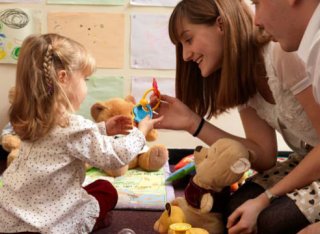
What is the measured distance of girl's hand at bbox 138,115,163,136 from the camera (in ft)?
4.07

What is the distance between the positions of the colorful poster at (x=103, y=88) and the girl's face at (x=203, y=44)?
2.74ft

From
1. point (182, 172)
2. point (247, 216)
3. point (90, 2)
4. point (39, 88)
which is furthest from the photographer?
point (90, 2)

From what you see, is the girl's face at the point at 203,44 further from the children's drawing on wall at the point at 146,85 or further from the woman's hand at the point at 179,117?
the children's drawing on wall at the point at 146,85

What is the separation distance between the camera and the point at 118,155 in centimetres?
118

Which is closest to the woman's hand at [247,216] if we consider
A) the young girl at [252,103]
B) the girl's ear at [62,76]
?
the young girl at [252,103]

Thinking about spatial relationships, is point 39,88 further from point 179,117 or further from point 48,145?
point 179,117

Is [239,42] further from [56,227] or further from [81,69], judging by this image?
[56,227]

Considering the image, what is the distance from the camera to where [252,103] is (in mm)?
1201

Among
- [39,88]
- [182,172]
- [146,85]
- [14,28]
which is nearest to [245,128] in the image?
[182,172]

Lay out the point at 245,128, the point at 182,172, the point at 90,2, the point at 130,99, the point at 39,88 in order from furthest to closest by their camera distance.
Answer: the point at 90,2
the point at 130,99
the point at 182,172
the point at 245,128
the point at 39,88

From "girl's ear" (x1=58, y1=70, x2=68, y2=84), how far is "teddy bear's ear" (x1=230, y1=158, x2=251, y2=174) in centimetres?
48

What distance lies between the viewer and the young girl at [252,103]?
98 cm

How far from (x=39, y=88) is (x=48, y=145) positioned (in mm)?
145

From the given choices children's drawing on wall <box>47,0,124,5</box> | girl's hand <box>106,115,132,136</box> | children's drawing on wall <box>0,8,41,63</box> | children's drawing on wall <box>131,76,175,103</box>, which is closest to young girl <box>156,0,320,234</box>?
girl's hand <box>106,115,132,136</box>
